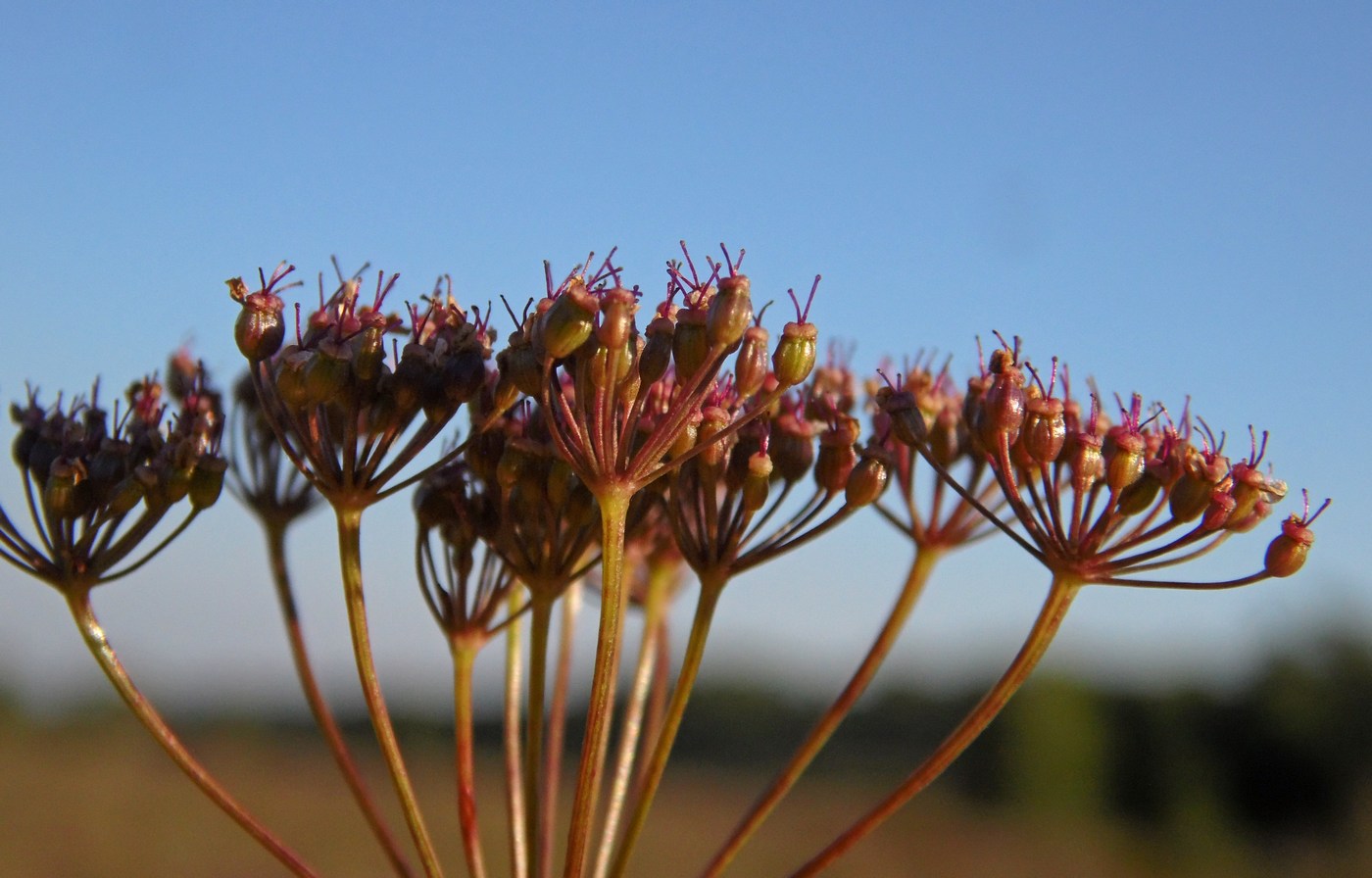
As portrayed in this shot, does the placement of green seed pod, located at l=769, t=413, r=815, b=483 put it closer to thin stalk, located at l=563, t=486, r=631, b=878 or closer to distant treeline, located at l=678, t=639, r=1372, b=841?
thin stalk, located at l=563, t=486, r=631, b=878

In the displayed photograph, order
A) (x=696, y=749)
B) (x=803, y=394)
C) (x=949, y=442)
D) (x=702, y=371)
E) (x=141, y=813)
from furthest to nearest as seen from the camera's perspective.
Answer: (x=696, y=749) < (x=141, y=813) < (x=949, y=442) < (x=803, y=394) < (x=702, y=371)

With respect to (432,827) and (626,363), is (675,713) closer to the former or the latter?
(626,363)

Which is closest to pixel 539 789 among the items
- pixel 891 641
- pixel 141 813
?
pixel 891 641

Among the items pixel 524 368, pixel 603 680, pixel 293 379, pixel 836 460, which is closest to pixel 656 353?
pixel 524 368

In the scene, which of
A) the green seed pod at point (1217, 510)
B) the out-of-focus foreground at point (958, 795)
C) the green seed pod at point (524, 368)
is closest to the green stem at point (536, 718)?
the green seed pod at point (524, 368)

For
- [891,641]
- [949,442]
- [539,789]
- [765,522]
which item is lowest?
[539,789]

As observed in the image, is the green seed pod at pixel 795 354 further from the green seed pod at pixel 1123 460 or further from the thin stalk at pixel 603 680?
the green seed pod at pixel 1123 460

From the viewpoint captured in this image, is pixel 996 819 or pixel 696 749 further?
pixel 696 749

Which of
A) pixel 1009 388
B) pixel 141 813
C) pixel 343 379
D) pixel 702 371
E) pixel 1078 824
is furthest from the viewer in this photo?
pixel 1078 824

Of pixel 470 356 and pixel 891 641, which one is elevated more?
pixel 470 356

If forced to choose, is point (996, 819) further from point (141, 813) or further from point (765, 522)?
point (765, 522)
